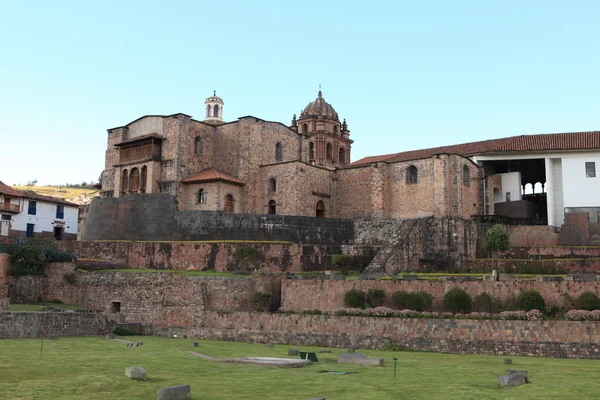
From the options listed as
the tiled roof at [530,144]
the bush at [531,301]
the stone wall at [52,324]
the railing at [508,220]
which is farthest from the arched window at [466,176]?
the stone wall at [52,324]

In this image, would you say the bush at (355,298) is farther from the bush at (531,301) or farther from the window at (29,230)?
the window at (29,230)

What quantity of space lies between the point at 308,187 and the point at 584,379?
1200 inches

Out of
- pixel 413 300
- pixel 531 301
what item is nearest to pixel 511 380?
pixel 531 301

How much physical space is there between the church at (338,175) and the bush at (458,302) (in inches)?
626

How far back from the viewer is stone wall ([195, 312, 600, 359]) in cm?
1953

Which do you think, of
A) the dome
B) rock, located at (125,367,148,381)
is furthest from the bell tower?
rock, located at (125,367,148,381)

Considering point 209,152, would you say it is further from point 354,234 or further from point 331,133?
point 331,133

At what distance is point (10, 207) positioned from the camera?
4534 cm

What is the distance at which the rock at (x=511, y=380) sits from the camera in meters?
12.1

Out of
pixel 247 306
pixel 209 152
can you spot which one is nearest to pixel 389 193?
pixel 209 152

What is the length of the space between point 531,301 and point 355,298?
21.8ft

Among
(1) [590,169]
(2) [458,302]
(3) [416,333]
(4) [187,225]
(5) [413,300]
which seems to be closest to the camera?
(3) [416,333]

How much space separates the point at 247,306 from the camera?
88.8 ft

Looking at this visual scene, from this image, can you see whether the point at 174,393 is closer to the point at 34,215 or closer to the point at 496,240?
the point at 496,240
